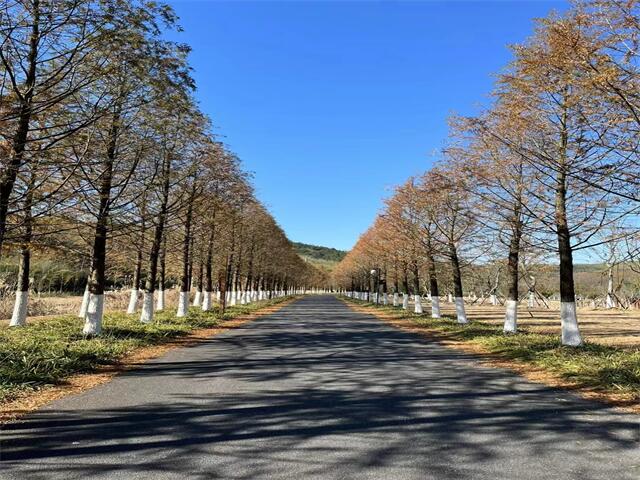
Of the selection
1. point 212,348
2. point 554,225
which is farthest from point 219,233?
point 554,225

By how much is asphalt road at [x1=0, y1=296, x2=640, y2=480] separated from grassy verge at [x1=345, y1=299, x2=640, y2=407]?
2.97 feet

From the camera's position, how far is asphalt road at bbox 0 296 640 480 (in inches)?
175

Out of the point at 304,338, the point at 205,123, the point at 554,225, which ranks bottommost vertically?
the point at 304,338

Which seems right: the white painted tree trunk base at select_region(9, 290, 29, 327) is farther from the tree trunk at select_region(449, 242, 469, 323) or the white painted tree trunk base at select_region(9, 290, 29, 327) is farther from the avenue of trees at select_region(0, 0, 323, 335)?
the tree trunk at select_region(449, 242, 469, 323)

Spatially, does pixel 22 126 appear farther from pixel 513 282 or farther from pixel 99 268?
pixel 513 282

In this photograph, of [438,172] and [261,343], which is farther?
[438,172]

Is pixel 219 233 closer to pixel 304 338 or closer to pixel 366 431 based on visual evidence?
pixel 304 338

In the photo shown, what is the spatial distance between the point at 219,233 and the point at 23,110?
78.8 feet

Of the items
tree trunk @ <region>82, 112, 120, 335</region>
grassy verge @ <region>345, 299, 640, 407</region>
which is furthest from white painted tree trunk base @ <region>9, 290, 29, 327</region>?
grassy verge @ <region>345, 299, 640, 407</region>

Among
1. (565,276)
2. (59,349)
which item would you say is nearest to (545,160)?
(565,276)

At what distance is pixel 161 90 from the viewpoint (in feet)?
32.1

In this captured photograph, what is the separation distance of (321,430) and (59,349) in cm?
763

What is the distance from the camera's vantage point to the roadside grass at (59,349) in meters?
8.27

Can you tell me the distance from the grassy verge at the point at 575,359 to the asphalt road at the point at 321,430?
0.91 meters
